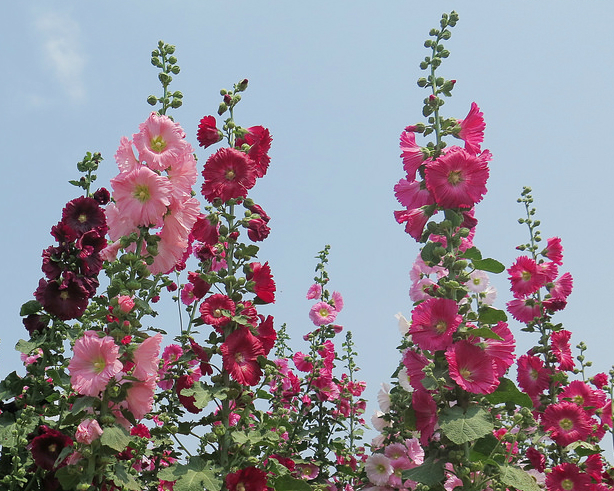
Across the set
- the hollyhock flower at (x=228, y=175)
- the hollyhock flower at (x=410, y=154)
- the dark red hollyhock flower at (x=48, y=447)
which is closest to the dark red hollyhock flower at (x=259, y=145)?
the hollyhock flower at (x=228, y=175)

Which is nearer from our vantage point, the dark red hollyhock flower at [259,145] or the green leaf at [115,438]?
the green leaf at [115,438]

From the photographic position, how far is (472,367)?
9.76ft

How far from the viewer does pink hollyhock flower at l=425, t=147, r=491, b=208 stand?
3242mm

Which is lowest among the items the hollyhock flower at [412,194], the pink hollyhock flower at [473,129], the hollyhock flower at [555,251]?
the hollyhock flower at [412,194]

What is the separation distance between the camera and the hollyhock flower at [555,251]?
5.23 meters

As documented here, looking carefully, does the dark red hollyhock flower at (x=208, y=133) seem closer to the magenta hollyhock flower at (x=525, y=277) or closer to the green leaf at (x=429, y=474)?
the green leaf at (x=429, y=474)

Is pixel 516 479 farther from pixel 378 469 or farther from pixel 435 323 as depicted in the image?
pixel 378 469

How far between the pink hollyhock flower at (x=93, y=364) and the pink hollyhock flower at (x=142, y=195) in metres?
0.64

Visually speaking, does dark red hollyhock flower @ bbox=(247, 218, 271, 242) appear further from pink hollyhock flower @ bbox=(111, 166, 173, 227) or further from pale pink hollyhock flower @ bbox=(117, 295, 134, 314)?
pale pink hollyhock flower @ bbox=(117, 295, 134, 314)

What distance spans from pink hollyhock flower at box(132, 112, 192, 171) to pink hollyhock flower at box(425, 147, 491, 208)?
136cm

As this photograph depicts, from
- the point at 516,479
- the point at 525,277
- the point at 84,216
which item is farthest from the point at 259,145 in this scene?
the point at 525,277

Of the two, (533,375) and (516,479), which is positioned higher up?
(533,375)

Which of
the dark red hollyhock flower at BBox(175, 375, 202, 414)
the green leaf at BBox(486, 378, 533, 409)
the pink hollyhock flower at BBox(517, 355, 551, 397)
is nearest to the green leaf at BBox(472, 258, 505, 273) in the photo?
the green leaf at BBox(486, 378, 533, 409)

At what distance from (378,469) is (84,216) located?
9.04 feet
